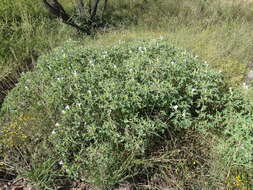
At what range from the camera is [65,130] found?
1.70 metres

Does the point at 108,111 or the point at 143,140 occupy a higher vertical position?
the point at 108,111

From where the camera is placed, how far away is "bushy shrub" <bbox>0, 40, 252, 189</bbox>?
164 cm

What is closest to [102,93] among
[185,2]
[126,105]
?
[126,105]

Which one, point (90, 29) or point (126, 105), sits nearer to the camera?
point (126, 105)

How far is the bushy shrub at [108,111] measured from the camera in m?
1.64

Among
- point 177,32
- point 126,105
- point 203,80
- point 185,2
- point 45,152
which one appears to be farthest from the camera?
point 185,2

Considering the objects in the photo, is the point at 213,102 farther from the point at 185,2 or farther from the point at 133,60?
the point at 185,2

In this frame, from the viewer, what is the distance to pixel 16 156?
6.34 ft

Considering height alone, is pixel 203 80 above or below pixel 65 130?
above

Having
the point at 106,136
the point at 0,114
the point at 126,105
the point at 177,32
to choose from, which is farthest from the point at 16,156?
the point at 177,32

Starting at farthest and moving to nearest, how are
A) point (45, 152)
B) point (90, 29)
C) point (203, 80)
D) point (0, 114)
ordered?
point (90, 29)
point (0, 114)
point (203, 80)
point (45, 152)

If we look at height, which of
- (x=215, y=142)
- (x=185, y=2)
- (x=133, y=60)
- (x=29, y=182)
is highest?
(x=185, y=2)

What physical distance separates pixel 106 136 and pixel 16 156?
0.97 metres

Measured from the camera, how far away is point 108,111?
1.66 metres
